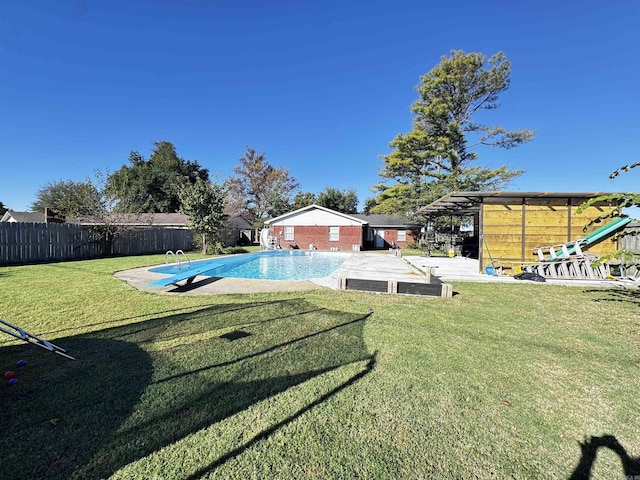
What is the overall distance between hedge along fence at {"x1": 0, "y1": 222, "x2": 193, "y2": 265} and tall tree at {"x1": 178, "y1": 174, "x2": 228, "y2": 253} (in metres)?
4.08

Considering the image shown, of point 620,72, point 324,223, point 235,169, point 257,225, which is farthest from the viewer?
point 235,169

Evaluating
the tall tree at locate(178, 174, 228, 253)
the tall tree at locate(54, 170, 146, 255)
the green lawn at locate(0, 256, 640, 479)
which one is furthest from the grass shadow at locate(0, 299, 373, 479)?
the tall tree at locate(54, 170, 146, 255)

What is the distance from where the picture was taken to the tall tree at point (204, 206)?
688 inches

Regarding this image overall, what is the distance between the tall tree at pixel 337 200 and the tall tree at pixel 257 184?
183 inches

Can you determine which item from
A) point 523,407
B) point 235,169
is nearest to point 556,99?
point 523,407

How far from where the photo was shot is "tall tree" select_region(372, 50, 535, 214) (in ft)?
73.4

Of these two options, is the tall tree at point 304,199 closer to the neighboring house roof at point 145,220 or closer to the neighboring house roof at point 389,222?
the neighboring house roof at point 389,222

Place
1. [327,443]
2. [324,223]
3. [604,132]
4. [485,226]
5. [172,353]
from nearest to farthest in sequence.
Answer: [327,443]
[172,353]
[485,226]
[604,132]
[324,223]

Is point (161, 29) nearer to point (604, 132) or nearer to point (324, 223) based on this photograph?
point (324, 223)

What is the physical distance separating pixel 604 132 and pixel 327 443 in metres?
28.6

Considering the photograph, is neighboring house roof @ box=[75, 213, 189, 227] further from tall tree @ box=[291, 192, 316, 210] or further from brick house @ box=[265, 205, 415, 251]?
tall tree @ box=[291, 192, 316, 210]

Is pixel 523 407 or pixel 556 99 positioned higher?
pixel 556 99

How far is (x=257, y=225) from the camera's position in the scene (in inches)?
1352

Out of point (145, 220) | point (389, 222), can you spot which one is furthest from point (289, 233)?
point (145, 220)
